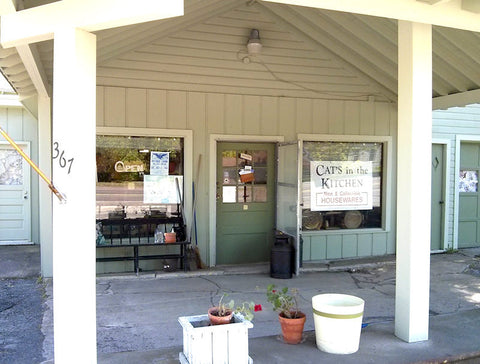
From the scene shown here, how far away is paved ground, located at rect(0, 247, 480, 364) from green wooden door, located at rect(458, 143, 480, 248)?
0.95 metres

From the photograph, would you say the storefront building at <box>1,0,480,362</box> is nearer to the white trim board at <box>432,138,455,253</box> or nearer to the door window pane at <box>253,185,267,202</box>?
the door window pane at <box>253,185,267,202</box>

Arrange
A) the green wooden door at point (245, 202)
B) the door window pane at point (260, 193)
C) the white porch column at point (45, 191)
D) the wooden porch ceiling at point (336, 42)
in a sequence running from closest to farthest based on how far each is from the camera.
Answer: the wooden porch ceiling at point (336, 42) → the white porch column at point (45, 191) → the green wooden door at point (245, 202) → the door window pane at point (260, 193)

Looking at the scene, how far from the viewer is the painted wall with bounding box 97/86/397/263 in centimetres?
608

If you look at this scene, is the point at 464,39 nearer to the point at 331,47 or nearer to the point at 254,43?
the point at 331,47

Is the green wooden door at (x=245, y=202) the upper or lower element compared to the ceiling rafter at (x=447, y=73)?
lower

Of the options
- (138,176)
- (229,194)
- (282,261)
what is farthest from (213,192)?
(282,261)

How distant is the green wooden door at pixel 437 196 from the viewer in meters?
8.09

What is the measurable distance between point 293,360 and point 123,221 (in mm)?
3593

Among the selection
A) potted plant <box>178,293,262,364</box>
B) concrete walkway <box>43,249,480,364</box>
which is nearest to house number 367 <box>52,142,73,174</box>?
potted plant <box>178,293,262,364</box>

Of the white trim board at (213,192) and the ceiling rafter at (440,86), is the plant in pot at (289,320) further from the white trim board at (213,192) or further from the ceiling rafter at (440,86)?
the ceiling rafter at (440,86)

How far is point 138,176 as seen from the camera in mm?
6195

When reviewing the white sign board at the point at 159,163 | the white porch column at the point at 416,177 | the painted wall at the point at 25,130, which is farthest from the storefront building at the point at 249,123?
the painted wall at the point at 25,130

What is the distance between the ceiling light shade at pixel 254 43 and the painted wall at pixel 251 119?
2.27 ft

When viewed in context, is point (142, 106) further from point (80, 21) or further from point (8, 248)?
point (8, 248)
